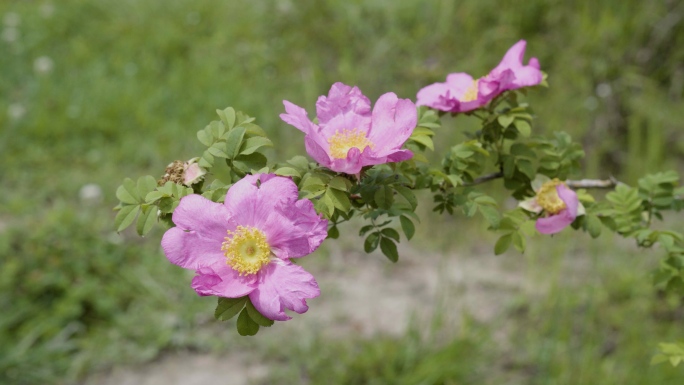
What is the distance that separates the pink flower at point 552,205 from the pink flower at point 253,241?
0.34 m

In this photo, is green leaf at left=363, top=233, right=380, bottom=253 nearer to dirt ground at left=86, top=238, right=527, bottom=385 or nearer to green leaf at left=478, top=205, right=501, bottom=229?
green leaf at left=478, top=205, right=501, bottom=229

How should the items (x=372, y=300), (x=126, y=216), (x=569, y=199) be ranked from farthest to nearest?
(x=372, y=300), (x=569, y=199), (x=126, y=216)

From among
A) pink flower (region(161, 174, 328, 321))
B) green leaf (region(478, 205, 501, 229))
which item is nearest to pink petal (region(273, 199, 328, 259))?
pink flower (region(161, 174, 328, 321))

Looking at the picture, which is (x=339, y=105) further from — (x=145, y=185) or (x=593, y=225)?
(x=593, y=225)

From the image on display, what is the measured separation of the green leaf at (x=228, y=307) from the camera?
2.12 ft

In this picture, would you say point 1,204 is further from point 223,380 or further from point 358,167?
point 358,167

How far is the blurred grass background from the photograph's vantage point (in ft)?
7.16

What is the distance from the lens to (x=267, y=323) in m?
0.65

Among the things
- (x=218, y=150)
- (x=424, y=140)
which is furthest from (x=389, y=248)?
(x=218, y=150)

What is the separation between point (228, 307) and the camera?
2.17 feet

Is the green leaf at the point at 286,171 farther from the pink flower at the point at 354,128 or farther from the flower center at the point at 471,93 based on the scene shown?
the flower center at the point at 471,93

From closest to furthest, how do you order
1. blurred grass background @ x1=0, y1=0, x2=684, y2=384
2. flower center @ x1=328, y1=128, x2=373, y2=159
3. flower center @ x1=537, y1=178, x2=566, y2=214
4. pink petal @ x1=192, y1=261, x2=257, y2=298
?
1. pink petal @ x1=192, y1=261, x2=257, y2=298
2. flower center @ x1=328, y1=128, x2=373, y2=159
3. flower center @ x1=537, y1=178, x2=566, y2=214
4. blurred grass background @ x1=0, y1=0, x2=684, y2=384

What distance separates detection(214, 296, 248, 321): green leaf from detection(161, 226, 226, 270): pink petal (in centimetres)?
4

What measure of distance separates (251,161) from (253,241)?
11 centimetres
